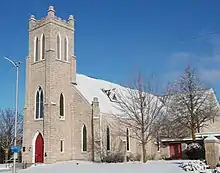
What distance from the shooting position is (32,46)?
41.3 metres

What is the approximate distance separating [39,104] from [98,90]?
899cm

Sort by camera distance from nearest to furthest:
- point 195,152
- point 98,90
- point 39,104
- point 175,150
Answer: point 195,152, point 39,104, point 98,90, point 175,150

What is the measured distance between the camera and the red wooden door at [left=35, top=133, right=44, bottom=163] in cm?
3775

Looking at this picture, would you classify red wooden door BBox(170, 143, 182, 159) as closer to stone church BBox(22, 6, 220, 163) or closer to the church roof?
stone church BBox(22, 6, 220, 163)

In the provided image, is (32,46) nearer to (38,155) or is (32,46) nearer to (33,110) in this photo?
(33,110)

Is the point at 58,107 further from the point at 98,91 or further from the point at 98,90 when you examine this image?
the point at 98,90

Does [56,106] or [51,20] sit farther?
[51,20]

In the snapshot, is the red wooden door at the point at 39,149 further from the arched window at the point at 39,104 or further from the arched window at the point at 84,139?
the arched window at the point at 84,139

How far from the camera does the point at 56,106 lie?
125 ft

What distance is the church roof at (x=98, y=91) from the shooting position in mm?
41537

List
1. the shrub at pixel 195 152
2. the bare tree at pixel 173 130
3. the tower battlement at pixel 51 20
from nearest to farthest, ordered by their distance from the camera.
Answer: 1. the shrub at pixel 195 152
2. the tower battlement at pixel 51 20
3. the bare tree at pixel 173 130

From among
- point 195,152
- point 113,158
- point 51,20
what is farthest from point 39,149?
point 195,152

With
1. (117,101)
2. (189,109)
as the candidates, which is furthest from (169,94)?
(117,101)

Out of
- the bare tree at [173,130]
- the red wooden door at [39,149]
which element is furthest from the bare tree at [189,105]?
the red wooden door at [39,149]
